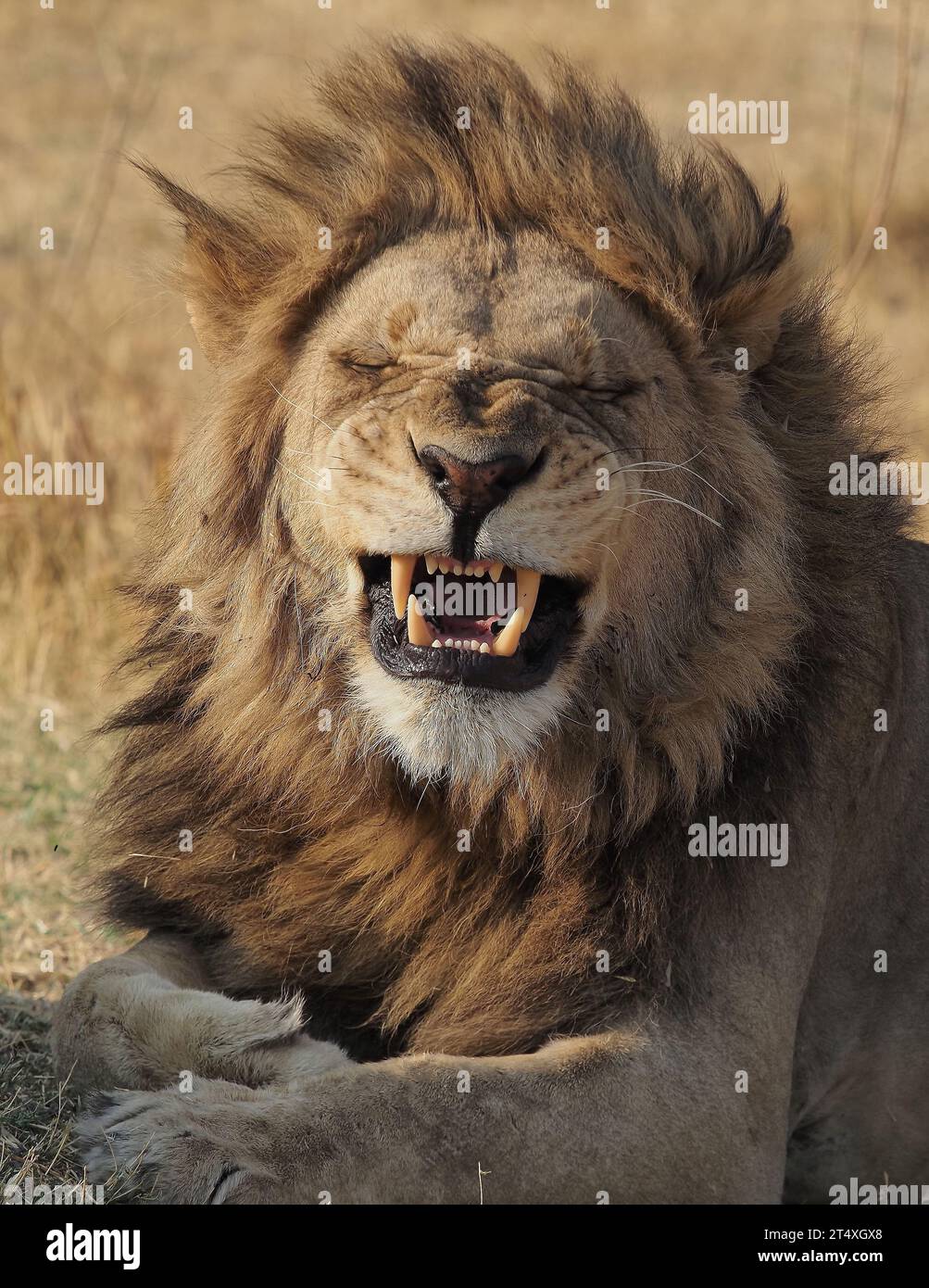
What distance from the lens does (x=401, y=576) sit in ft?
10.9

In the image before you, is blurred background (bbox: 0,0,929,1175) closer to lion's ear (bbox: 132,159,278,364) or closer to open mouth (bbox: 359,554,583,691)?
lion's ear (bbox: 132,159,278,364)

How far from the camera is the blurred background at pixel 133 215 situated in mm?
5508

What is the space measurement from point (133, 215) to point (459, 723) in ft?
43.6

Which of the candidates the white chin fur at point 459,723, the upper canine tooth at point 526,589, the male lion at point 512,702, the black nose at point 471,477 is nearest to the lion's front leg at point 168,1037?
the male lion at point 512,702

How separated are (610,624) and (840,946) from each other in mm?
948

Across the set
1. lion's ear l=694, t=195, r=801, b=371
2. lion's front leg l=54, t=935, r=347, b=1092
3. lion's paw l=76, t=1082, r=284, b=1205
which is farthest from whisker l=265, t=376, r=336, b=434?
lion's paw l=76, t=1082, r=284, b=1205

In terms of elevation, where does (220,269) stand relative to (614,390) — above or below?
above

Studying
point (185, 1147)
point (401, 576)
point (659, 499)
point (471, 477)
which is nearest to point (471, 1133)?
point (185, 1147)

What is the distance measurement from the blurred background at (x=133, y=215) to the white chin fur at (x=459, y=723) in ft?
3.72

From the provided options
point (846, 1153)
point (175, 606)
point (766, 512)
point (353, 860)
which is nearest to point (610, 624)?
point (766, 512)

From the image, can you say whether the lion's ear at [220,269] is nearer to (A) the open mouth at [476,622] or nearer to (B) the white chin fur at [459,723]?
(A) the open mouth at [476,622]

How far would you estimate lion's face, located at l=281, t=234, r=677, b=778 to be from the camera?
317 centimetres

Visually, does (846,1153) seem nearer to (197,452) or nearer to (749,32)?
(197,452)

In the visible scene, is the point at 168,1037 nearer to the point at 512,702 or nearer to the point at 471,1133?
the point at 471,1133
